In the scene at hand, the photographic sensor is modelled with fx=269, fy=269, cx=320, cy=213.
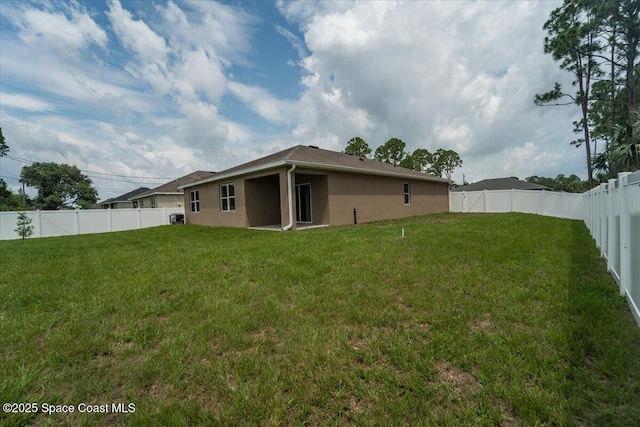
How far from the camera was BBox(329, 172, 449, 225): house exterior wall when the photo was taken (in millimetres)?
12398

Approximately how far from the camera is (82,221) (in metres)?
16.7

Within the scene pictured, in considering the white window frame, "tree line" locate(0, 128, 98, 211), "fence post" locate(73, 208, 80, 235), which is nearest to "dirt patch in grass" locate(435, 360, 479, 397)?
the white window frame

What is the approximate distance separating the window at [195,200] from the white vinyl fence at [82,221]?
384 cm

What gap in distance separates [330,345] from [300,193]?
11.4 meters

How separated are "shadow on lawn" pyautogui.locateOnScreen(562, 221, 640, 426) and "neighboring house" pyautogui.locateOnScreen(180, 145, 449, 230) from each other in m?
8.73

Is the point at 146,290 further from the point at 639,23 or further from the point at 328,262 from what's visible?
the point at 639,23

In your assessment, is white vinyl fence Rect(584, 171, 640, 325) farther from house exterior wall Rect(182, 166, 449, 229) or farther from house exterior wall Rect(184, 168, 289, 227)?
house exterior wall Rect(184, 168, 289, 227)

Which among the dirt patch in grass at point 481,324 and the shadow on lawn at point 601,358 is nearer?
the shadow on lawn at point 601,358

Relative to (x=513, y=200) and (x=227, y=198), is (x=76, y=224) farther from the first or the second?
(x=513, y=200)

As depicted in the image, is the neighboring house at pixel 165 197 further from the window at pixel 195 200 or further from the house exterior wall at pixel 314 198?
the house exterior wall at pixel 314 198

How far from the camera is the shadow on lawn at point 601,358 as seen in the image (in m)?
1.70

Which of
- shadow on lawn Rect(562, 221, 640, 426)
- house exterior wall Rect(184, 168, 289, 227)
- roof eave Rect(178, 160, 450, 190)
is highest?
roof eave Rect(178, 160, 450, 190)

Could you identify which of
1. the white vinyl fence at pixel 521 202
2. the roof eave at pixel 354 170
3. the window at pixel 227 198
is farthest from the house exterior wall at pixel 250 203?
the white vinyl fence at pixel 521 202

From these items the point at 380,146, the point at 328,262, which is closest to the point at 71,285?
the point at 328,262
